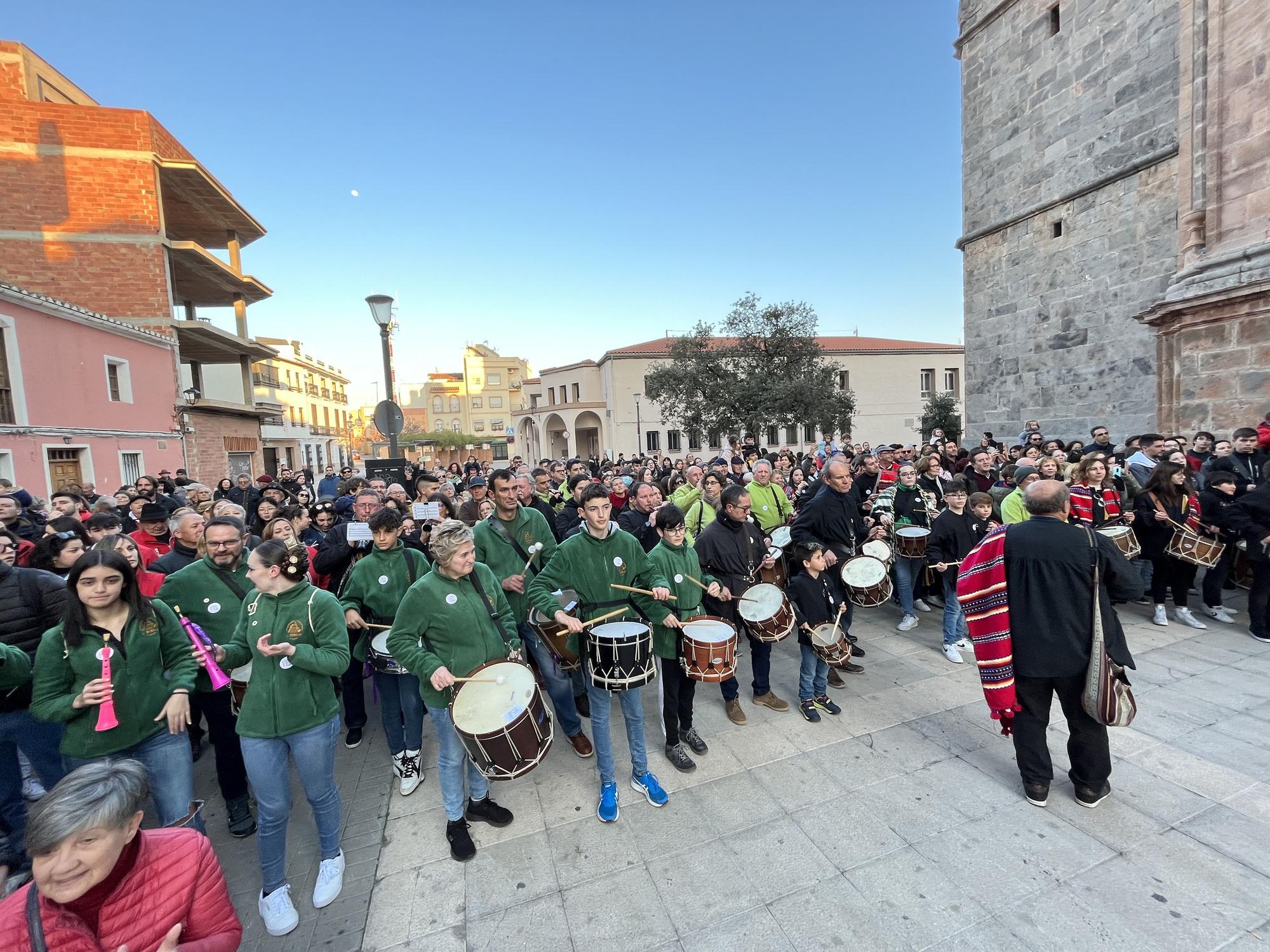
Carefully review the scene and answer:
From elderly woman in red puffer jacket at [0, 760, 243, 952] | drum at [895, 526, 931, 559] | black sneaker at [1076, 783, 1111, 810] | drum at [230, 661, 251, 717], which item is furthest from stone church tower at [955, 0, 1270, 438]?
drum at [230, 661, 251, 717]

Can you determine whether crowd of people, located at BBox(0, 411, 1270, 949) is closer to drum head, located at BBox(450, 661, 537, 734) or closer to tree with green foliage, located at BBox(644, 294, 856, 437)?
drum head, located at BBox(450, 661, 537, 734)

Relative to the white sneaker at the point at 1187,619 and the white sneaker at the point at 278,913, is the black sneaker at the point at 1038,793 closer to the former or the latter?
the white sneaker at the point at 278,913

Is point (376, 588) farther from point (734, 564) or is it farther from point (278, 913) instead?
point (734, 564)

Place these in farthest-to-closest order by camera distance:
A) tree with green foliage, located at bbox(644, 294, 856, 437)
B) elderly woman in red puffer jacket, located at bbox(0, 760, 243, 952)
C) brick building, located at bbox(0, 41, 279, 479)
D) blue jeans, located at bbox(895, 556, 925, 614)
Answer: tree with green foliage, located at bbox(644, 294, 856, 437)
brick building, located at bbox(0, 41, 279, 479)
blue jeans, located at bbox(895, 556, 925, 614)
elderly woman in red puffer jacket, located at bbox(0, 760, 243, 952)

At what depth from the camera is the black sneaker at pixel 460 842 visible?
3.03 m

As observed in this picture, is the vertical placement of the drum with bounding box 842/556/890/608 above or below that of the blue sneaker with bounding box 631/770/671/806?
above

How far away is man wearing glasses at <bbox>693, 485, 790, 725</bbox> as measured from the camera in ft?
14.7

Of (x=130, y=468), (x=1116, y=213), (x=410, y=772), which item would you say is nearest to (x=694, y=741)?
(x=410, y=772)

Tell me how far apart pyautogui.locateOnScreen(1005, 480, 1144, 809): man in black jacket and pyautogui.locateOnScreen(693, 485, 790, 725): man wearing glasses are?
5.68 ft

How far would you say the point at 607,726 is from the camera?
11.2ft

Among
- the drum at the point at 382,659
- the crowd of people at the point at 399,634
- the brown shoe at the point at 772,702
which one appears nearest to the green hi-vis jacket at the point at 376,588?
the crowd of people at the point at 399,634

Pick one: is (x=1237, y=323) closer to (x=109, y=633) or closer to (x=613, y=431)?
(x=109, y=633)

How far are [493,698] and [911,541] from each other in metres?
4.89

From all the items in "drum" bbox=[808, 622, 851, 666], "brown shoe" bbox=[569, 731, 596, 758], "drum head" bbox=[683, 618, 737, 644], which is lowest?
"brown shoe" bbox=[569, 731, 596, 758]
